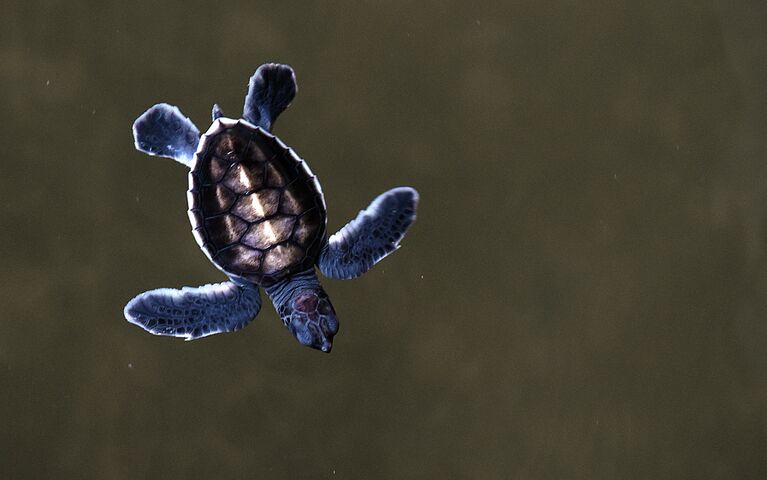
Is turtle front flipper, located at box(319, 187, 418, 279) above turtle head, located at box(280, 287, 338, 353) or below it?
above

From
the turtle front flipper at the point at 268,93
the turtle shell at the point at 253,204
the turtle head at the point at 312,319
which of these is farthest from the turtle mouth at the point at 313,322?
the turtle front flipper at the point at 268,93

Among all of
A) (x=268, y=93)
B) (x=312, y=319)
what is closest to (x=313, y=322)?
(x=312, y=319)

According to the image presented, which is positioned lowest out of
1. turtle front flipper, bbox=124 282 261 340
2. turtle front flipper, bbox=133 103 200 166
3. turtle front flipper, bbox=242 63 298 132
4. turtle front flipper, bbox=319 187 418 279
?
turtle front flipper, bbox=124 282 261 340

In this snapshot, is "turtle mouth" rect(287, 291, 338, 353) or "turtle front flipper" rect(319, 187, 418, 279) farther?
"turtle front flipper" rect(319, 187, 418, 279)

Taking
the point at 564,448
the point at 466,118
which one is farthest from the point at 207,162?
the point at 564,448

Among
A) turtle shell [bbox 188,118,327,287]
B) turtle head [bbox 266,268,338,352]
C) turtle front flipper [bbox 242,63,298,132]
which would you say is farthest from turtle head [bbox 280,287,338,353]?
turtle front flipper [bbox 242,63,298,132]

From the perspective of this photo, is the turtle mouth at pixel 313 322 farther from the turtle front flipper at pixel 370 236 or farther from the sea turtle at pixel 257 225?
the turtle front flipper at pixel 370 236

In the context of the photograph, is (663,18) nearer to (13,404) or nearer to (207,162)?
(207,162)

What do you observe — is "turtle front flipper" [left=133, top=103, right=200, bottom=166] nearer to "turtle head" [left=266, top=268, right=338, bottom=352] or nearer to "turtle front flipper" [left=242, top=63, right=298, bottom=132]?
"turtle front flipper" [left=242, top=63, right=298, bottom=132]
